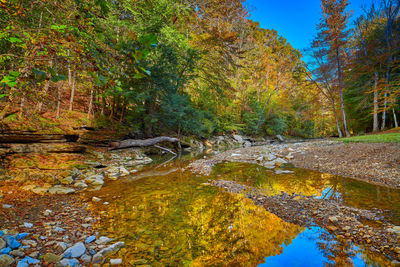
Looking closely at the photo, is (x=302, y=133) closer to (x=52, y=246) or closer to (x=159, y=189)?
(x=159, y=189)

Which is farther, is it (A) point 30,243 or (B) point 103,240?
(B) point 103,240

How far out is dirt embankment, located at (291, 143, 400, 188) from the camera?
5.07 metres

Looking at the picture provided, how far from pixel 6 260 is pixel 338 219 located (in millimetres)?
4396

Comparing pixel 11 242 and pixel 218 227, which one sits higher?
pixel 11 242

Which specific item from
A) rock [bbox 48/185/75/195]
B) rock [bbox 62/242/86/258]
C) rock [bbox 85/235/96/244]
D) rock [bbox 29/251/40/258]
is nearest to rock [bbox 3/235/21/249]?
rock [bbox 29/251/40/258]

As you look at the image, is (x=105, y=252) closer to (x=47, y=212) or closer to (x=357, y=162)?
(x=47, y=212)

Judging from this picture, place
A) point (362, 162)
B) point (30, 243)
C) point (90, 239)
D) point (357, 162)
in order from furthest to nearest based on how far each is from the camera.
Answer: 1. point (357, 162)
2. point (362, 162)
3. point (90, 239)
4. point (30, 243)

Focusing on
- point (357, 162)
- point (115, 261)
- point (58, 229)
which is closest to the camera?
point (115, 261)

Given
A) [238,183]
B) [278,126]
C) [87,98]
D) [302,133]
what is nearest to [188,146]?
[87,98]

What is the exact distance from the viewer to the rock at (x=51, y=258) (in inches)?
70.8

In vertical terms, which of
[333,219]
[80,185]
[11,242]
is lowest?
[80,185]

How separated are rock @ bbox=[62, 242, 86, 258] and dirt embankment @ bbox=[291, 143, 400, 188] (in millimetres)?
6914

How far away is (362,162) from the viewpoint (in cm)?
630

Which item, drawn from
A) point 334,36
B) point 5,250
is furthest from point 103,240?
point 334,36
